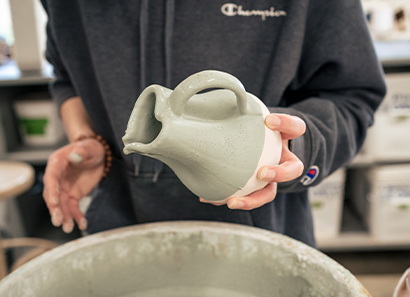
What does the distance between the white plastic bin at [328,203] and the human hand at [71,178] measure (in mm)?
1173

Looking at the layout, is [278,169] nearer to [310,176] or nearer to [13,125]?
[310,176]

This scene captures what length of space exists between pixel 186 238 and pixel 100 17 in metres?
0.45

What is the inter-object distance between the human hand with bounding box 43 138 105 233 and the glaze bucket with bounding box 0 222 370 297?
9 centimetres

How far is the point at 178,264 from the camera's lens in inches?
26.0

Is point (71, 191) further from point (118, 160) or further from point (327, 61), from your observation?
point (327, 61)

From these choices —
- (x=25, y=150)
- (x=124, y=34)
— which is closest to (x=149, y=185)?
(x=124, y=34)

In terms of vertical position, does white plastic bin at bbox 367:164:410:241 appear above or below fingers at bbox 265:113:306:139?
below

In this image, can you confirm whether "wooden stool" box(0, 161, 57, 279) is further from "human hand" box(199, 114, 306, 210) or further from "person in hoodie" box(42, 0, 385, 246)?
"human hand" box(199, 114, 306, 210)

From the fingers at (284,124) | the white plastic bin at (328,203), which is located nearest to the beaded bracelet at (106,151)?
the fingers at (284,124)

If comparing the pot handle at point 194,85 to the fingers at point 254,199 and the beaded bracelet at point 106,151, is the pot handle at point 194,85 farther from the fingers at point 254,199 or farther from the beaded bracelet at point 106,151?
the beaded bracelet at point 106,151

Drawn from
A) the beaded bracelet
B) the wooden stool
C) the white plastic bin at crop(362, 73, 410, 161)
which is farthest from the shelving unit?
the white plastic bin at crop(362, 73, 410, 161)

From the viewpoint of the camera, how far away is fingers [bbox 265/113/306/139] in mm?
476

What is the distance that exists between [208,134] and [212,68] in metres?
0.29

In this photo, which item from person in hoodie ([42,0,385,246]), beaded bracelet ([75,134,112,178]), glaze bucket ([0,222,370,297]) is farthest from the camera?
beaded bracelet ([75,134,112,178])
